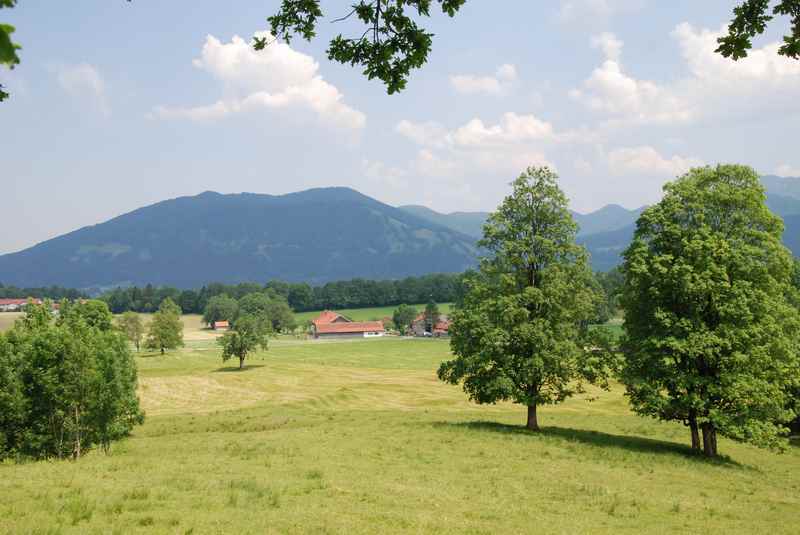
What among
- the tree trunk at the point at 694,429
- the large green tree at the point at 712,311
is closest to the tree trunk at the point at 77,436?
the large green tree at the point at 712,311

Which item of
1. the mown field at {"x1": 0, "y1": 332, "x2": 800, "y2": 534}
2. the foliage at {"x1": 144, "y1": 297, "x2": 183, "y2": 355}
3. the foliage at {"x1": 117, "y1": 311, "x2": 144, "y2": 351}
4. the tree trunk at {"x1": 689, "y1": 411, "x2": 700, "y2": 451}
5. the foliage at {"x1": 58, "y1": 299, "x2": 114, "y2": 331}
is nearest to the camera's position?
the mown field at {"x1": 0, "y1": 332, "x2": 800, "y2": 534}

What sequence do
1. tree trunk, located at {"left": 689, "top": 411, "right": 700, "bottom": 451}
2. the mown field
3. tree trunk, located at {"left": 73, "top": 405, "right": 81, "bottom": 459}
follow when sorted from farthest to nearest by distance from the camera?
1. tree trunk, located at {"left": 73, "top": 405, "right": 81, "bottom": 459}
2. tree trunk, located at {"left": 689, "top": 411, "right": 700, "bottom": 451}
3. the mown field

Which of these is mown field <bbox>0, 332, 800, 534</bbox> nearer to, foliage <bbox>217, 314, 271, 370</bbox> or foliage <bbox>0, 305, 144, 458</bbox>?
foliage <bbox>0, 305, 144, 458</bbox>

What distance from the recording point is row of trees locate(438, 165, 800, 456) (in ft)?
104

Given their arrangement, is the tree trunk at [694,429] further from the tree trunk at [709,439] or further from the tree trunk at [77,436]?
the tree trunk at [77,436]

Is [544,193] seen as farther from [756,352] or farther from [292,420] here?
[292,420]

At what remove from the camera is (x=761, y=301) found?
104 ft

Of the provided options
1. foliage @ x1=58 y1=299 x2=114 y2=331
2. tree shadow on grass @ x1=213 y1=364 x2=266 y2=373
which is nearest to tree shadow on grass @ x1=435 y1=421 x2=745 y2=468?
foliage @ x1=58 y1=299 x2=114 y2=331

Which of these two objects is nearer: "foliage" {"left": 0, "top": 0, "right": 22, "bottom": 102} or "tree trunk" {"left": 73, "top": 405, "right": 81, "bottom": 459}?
"foliage" {"left": 0, "top": 0, "right": 22, "bottom": 102}

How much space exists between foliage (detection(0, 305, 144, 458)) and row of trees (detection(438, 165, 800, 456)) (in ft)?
77.2

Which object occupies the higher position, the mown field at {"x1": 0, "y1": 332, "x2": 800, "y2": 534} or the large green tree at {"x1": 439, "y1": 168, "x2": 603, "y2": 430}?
the large green tree at {"x1": 439, "y1": 168, "x2": 603, "y2": 430}

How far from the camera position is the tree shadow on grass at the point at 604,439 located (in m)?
34.3

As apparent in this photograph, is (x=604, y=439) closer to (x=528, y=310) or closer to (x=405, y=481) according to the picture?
(x=528, y=310)

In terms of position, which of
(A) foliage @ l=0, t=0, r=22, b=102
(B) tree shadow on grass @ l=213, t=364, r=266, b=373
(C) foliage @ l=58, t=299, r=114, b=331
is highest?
(A) foliage @ l=0, t=0, r=22, b=102
